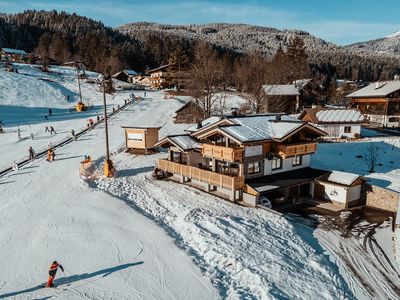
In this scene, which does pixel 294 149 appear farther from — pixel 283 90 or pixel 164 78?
pixel 164 78

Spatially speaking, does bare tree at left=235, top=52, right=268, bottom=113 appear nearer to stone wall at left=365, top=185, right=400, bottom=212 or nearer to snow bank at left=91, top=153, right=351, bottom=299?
stone wall at left=365, top=185, right=400, bottom=212

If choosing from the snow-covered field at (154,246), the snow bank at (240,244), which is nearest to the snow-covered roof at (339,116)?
the snow-covered field at (154,246)

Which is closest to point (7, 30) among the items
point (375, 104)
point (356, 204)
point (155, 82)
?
point (155, 82)

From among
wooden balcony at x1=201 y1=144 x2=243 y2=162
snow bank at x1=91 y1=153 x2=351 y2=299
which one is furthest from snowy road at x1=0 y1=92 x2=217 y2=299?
wooden balcony at x1=201 y1=144 x2=243 y2=162

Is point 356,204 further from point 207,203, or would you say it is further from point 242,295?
point 242,295

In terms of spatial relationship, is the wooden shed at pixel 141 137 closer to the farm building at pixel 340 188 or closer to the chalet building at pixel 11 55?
A: the farm building at pixel 340 188

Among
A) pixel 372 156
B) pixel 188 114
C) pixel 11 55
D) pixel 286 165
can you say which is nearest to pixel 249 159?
pixel 286 165
